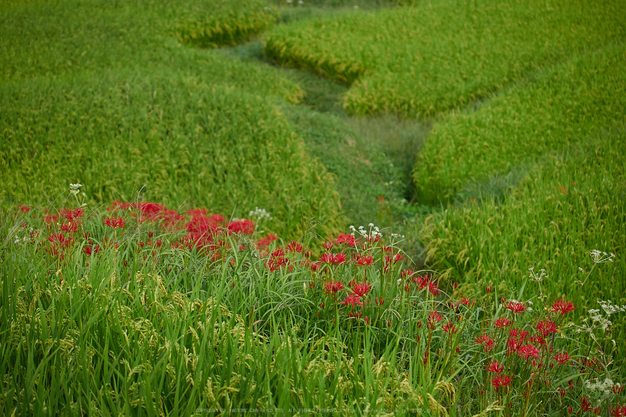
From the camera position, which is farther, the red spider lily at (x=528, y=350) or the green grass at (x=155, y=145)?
the green grass at (x=155, y=145)

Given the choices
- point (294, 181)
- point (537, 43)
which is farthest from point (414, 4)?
point (294, 181)

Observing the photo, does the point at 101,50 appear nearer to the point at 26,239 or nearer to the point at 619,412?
the point at 26,239

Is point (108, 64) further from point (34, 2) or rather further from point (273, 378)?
point (273, 378)

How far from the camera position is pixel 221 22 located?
1185 centimetres

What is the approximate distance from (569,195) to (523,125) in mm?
2546

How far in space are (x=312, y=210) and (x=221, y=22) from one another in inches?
329

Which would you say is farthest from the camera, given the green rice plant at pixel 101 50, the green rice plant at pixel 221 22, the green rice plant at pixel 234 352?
the green rice plant at pixel 221 22

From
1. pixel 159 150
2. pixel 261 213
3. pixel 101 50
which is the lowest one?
pixel 261 213

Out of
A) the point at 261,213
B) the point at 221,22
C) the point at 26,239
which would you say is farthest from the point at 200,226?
the point at 221,22

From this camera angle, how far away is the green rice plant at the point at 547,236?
11.5 ft

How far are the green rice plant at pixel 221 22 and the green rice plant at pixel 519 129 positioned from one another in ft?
21.9

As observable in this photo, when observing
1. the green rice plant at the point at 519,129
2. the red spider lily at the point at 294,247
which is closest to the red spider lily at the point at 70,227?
the red spider lily at the point at 294,247

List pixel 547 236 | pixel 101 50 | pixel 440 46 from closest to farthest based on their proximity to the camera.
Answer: pixel 547 236 → pixel 101 50 → pixel 440 46

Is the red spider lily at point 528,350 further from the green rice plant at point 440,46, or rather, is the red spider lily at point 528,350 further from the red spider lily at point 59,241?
the green rice plant at point 440,46
